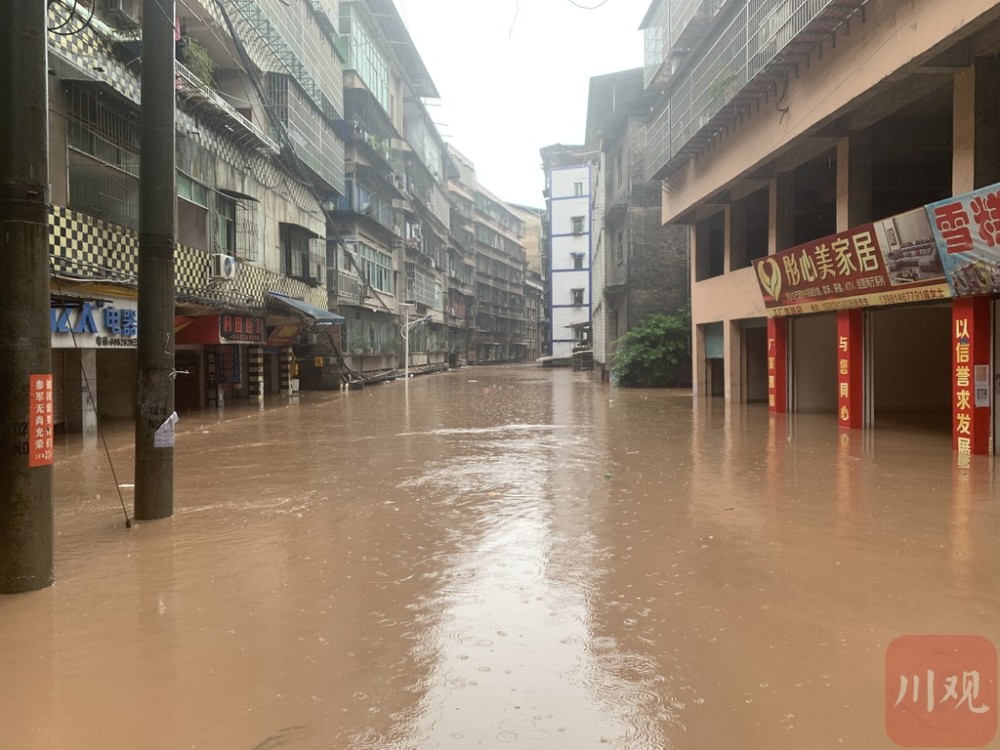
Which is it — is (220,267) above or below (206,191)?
below

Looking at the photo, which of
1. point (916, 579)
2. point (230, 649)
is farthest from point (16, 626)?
point (916, 579)

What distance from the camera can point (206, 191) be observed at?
70.2 ft

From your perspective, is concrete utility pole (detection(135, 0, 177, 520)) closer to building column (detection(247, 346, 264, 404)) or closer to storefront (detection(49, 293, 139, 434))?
storefront (detection(49, 293, 139, 434))

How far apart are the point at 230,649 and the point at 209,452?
31.8 feet

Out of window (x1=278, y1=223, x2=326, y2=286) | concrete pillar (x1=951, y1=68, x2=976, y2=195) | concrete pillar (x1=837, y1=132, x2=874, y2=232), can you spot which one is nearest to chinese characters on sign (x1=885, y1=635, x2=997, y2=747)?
concrete pillar (x1=951, y1=68, x2=976, y2=195)

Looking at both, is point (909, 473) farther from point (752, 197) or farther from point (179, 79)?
point (179, 79)

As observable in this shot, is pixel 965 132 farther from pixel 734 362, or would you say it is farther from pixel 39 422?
pixel 39 422

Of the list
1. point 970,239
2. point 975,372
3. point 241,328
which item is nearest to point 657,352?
point 241,328

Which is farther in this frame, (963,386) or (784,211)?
(784,211)

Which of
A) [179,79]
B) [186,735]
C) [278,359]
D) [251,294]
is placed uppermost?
[179,79]

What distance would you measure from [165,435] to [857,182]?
14614 mm

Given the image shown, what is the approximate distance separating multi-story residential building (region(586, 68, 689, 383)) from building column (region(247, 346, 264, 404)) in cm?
1636

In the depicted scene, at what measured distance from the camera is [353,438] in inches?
613

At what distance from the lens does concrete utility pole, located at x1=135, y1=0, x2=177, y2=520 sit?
7.51 m
